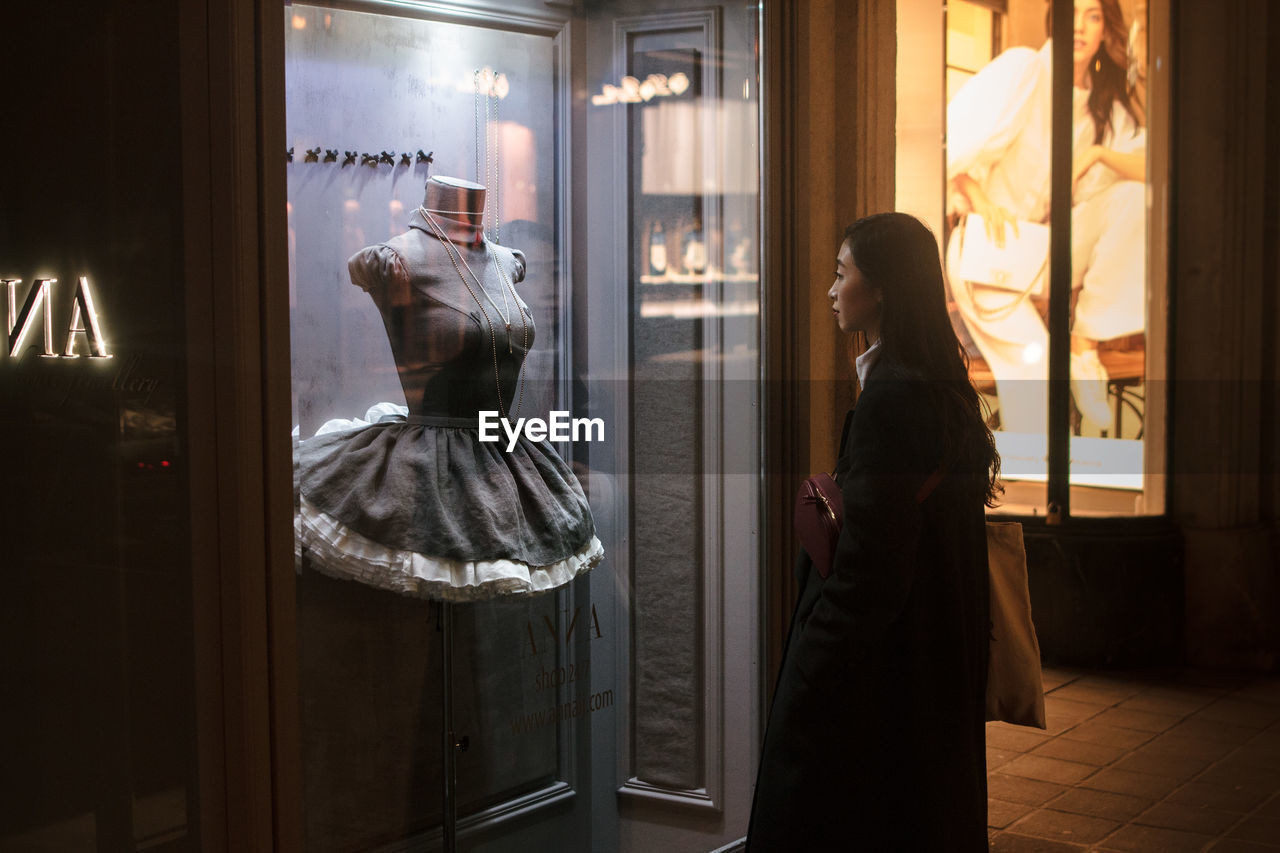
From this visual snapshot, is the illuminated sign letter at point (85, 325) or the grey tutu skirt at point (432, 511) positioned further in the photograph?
the grey tutu skirt at point (432, 511)

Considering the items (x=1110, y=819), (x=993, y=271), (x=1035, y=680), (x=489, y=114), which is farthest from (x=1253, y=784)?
(x=489, y=114)

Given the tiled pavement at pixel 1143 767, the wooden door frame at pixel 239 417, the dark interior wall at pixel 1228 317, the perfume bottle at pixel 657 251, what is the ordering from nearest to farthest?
the wooden door frame at pixel 239 417 < the perfume bottle at pixel 657 251 < the tiled pavement at pixel 1143 767 < the dark interior wall at pixel 1228 317

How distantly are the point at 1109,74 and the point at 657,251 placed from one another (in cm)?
459

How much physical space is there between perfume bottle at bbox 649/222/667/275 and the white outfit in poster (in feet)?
13.8

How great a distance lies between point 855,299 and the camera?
9.07 feet

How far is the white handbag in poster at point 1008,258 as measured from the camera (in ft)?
23.6

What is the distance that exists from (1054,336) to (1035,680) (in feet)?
15.0

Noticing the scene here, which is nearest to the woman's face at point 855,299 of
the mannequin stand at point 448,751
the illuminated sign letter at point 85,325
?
the mannequin stand at point 448,751

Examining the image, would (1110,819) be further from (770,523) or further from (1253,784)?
(770,523)

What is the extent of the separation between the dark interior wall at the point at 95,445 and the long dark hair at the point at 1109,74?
6090 mm

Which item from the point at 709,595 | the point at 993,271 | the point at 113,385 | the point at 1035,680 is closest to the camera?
the point at 113,385

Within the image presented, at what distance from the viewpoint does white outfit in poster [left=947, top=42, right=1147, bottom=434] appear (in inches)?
274

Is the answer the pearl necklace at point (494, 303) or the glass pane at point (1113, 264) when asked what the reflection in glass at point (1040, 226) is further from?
the pearl necklace at point (494, 303)

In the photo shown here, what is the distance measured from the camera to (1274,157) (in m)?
6.70
